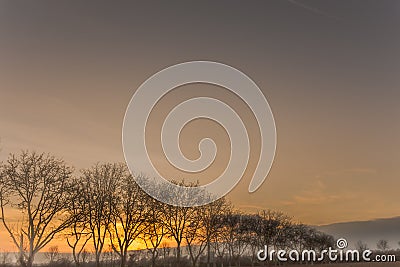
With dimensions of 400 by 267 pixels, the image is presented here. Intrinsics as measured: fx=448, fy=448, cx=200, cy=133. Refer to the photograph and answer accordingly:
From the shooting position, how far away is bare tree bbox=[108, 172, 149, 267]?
36312 millimetres

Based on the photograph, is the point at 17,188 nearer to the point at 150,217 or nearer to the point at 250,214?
the point at 150,217

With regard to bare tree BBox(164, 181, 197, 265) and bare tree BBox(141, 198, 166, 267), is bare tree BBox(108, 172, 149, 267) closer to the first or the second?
bare tree BBox(141, 198, 166, 267)

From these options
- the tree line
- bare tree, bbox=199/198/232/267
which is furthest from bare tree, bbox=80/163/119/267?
bare tree, bbox=199/198/232/267

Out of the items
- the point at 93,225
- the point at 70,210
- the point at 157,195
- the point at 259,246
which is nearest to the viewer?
the point at 70,210

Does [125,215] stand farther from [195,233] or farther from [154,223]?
[195,233]

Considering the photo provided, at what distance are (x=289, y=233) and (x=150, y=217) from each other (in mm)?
36093

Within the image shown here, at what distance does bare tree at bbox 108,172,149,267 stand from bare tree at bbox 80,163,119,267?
1.42ft

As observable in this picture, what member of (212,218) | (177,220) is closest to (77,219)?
(177,220)

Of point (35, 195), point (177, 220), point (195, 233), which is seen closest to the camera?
point (35, 195)

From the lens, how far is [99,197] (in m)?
35.0

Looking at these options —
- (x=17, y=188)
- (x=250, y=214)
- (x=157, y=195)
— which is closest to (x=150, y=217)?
(x=157, y=195)

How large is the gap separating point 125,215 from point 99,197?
3087mm

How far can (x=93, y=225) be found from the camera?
3466cm

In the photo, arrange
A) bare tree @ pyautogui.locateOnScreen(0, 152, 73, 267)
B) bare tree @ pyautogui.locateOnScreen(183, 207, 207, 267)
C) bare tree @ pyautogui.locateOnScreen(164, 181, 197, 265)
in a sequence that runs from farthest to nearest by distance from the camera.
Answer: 1. bare tree @ pyautogui.locateOnScreen(183, 207, 207, 267)
2. bare tree @ pyautogui.locateOnScreen(164, 181, 197, 265)
3. bare tree @ pyautogui.locateOnScreen(0, 152, 73, 267)
